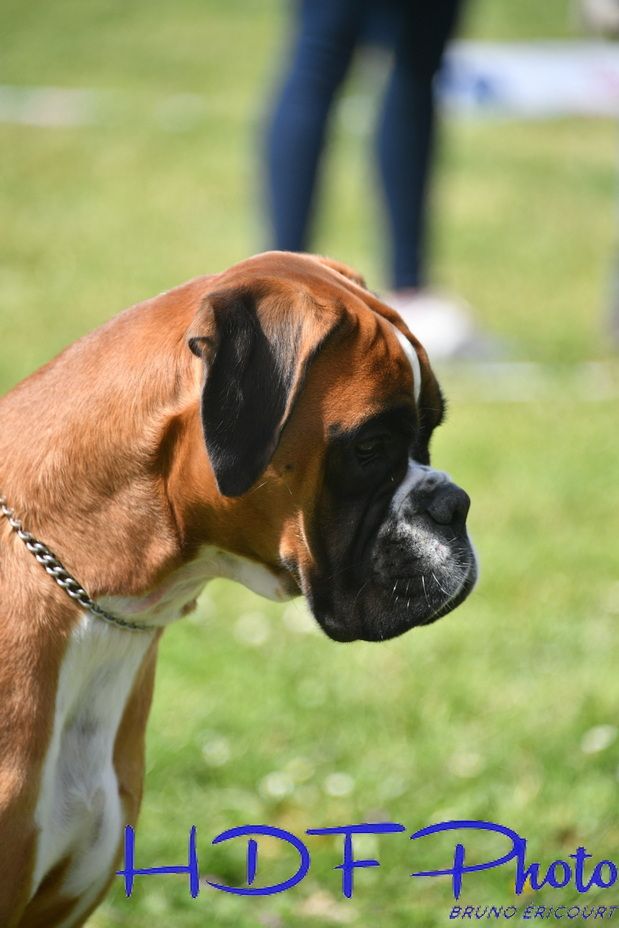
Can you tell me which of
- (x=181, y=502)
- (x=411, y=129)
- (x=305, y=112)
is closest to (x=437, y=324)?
(x=411, y=129)

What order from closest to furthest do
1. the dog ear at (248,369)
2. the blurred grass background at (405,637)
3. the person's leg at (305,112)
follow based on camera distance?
the dog ear at (248,369) → the blurred grass background at (405,637) → the person's leg at (305,112)

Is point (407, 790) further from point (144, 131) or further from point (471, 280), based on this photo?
point (144, 131)

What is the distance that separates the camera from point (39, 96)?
15234 mm

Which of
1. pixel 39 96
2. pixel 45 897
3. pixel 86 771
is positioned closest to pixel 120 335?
pixel 86 771

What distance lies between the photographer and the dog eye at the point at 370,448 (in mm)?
2730

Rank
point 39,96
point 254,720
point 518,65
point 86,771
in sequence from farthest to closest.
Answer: point 39,96
point 518,65
point 254,720
point 86,771

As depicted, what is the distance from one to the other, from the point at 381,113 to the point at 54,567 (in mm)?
5073

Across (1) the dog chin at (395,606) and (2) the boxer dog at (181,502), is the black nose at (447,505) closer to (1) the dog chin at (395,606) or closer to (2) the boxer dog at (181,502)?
(2) the boxer dog at (181,502)

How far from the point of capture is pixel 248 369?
255 centimetres

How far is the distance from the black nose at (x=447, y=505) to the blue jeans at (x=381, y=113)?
143 inches

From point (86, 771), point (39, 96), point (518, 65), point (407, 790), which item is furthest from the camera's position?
point (39, 96)

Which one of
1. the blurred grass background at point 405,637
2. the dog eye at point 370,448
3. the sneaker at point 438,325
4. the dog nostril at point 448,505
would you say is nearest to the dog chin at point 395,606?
the dog nostril at point 448,505

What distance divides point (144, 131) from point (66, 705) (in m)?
11.5

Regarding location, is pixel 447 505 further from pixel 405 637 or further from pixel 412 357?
pixel 405 637
